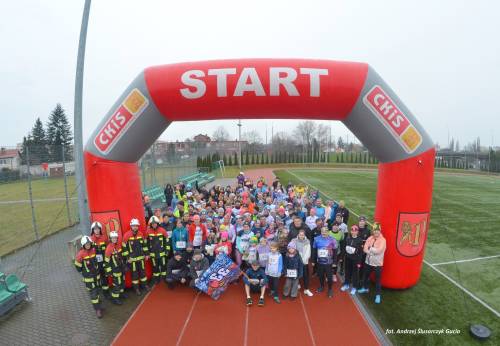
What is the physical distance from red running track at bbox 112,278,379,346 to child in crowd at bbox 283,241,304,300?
22cm

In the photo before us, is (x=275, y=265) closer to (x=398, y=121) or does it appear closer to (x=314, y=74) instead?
(x=398, y=121)

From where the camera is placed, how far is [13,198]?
65.6 ft

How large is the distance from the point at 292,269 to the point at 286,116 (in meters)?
3.37

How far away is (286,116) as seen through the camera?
6539 millimetres

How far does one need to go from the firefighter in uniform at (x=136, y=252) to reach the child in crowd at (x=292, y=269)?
3.22m

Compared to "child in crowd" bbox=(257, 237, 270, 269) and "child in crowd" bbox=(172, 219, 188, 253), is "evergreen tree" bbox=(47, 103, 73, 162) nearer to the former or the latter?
"child in crowd" bbox=(172, 219, 188, 253)

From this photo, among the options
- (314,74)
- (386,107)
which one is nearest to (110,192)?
(314,74)

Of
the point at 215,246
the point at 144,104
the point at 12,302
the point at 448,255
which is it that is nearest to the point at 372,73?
the point at 144,104

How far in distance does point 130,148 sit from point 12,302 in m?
4.00

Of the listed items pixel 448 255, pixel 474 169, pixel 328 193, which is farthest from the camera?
pixel 474 169

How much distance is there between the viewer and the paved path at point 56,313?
5312mm

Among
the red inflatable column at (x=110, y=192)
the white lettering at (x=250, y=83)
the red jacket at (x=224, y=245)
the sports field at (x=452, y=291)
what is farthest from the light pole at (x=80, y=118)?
the sports field at (x=452, y=291)

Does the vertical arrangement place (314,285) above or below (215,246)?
below

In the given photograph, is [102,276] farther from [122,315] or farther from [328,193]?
[328,193]
